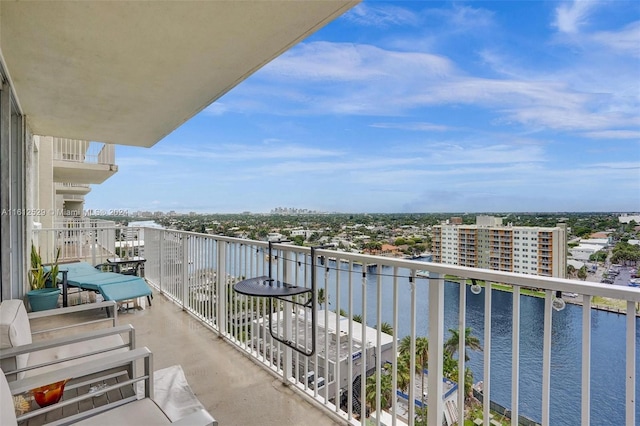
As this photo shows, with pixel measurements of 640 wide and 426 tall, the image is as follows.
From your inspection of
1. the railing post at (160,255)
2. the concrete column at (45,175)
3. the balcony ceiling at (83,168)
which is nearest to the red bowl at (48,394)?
the railing post at (160,255)

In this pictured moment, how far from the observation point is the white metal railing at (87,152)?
9.14 metres

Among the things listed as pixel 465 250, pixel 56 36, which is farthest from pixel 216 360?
pixel 56 36

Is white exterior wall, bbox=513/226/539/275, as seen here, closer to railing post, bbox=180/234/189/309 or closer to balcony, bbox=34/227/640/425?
balcony, bbox=34/227/640/425

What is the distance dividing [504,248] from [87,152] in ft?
35.2

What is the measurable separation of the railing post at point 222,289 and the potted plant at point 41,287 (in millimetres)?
2266

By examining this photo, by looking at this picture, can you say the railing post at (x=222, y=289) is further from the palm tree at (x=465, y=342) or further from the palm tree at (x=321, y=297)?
the palm tree at (x=465, y=342)

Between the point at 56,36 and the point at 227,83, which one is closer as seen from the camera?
the point at 56,36

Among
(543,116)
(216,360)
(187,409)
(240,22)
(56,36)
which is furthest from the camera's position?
(543,116)

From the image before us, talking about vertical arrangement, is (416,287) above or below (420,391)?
above

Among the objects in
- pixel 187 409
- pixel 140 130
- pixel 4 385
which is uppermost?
pixel 140 130

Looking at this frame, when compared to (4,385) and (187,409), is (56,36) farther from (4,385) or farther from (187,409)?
(187,409)

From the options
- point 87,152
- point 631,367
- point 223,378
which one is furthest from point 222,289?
point 87,152

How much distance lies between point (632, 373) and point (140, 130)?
4918mm

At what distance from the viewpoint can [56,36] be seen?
2090mm
